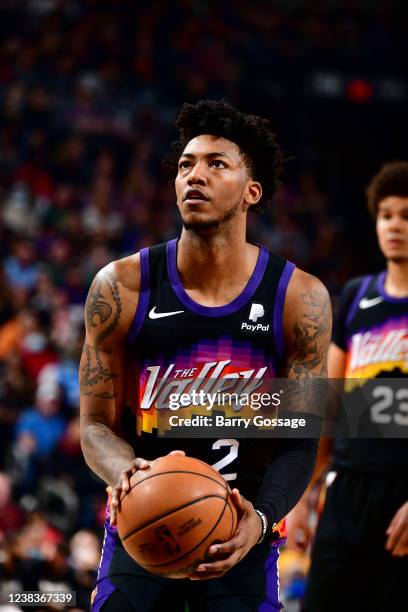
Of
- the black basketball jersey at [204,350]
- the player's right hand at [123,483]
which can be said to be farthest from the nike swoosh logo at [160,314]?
the player's right hand at [123,483]

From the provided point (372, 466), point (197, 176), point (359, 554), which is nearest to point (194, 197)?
point (197, 176)

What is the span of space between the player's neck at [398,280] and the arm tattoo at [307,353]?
1.10 meters

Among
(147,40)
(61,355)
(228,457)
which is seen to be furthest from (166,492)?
(147,40)

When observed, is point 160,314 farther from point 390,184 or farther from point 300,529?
point 390,184

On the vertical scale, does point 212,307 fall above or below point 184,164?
below

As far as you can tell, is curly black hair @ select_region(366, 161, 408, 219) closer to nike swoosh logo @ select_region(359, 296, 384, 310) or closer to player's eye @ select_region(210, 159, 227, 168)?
nike swoosh logo @ select_region(359, 296, 384, 310)

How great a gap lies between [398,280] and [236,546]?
2040 millimetres

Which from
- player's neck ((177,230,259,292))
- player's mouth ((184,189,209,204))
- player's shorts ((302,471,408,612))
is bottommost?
player's shorts ((302,471,408,612))

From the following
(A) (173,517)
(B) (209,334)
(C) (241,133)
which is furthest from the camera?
(C) (241,133)

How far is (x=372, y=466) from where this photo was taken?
4.27 meters

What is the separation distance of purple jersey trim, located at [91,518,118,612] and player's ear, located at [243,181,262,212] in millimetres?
1287

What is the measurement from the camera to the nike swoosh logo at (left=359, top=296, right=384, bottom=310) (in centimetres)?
450

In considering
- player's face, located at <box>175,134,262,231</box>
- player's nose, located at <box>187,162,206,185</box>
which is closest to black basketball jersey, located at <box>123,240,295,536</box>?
player's face, located at <box>175,134,262,231</box>

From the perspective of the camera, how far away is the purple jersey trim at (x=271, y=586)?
126 inches
